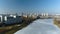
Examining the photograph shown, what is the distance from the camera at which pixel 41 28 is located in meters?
1.76

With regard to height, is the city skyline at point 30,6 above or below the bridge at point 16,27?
above

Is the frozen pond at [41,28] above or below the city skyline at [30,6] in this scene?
below

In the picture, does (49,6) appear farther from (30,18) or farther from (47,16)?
(30,18)

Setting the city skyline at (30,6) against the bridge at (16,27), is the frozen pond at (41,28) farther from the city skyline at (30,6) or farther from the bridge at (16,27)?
the city skyline at (30,6)

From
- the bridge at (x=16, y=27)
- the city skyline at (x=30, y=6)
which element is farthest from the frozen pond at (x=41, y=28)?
the city skyline at (x=30, y=6)

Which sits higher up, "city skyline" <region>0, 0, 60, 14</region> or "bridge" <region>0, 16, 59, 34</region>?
"city skyline" <region>0, 0, 60, 14</region>

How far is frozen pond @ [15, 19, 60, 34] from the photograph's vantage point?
174 cm

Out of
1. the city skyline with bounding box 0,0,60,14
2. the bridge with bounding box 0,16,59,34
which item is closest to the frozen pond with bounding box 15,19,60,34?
the bridge with bounding box 0,16,59,34

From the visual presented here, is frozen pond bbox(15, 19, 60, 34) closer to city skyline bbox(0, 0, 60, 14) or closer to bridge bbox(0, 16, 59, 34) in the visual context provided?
bridge bbox(0, 16, 59, 34)

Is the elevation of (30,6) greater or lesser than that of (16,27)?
greater

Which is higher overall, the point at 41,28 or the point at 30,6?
the point at 30,6

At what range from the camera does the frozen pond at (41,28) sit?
1.74m

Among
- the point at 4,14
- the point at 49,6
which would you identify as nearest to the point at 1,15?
the point at 4,14

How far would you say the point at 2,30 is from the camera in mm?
1709
